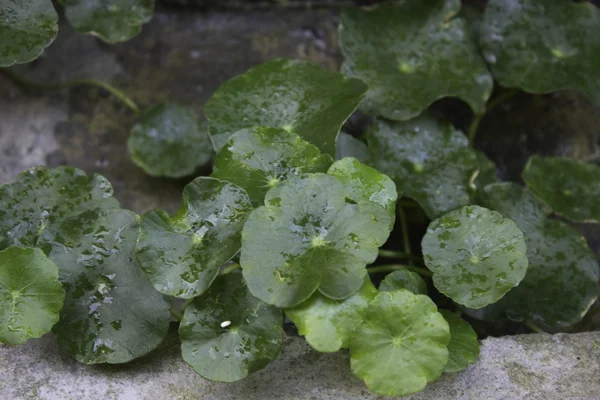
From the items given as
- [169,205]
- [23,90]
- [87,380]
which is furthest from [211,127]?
[23,90]

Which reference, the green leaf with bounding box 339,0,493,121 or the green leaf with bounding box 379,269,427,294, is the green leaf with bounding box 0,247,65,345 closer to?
the green leaf with bounding box 379,269,427,294

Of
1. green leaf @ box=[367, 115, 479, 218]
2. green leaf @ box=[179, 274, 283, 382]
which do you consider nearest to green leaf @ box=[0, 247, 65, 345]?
green leaf @ box=[179, 274, 283, 382]

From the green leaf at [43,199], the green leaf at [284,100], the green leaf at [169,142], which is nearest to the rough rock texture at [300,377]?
the green leaf at [43,199]

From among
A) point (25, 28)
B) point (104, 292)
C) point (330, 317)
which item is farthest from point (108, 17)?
point (330, 317)

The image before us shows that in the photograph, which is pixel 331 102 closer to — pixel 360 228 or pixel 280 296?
pixel 360 228

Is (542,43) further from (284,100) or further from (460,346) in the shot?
(460,346)
